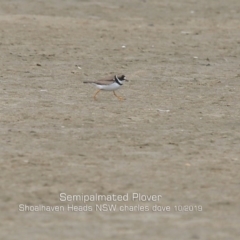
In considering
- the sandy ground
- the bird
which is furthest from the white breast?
the sandy ground

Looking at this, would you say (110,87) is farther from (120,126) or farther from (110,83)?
(120,126)

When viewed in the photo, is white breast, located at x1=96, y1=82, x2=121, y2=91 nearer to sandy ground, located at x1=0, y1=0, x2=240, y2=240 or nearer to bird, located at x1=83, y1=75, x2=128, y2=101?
bird, located at x1=83, y1=75, x2=128, y2=101

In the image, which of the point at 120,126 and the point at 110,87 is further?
the point at 110,87

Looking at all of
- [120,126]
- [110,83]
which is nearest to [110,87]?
[110,83]

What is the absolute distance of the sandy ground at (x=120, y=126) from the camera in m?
6.35

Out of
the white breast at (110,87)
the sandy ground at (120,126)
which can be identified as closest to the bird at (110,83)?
the white breast at (110,87)

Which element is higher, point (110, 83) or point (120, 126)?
point (110, 83)

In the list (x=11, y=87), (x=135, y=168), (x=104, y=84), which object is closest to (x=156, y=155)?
(x=135, y=168)

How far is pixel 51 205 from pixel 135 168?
1275 millimetres

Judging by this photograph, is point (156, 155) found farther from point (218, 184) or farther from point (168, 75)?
point (168, 75)

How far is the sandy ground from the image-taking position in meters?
6.35

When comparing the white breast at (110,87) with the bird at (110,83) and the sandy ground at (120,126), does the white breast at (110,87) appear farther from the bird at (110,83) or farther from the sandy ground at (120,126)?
the sandy ground at (120,126)

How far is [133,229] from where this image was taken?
6070 mm

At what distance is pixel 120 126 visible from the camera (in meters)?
9.42
